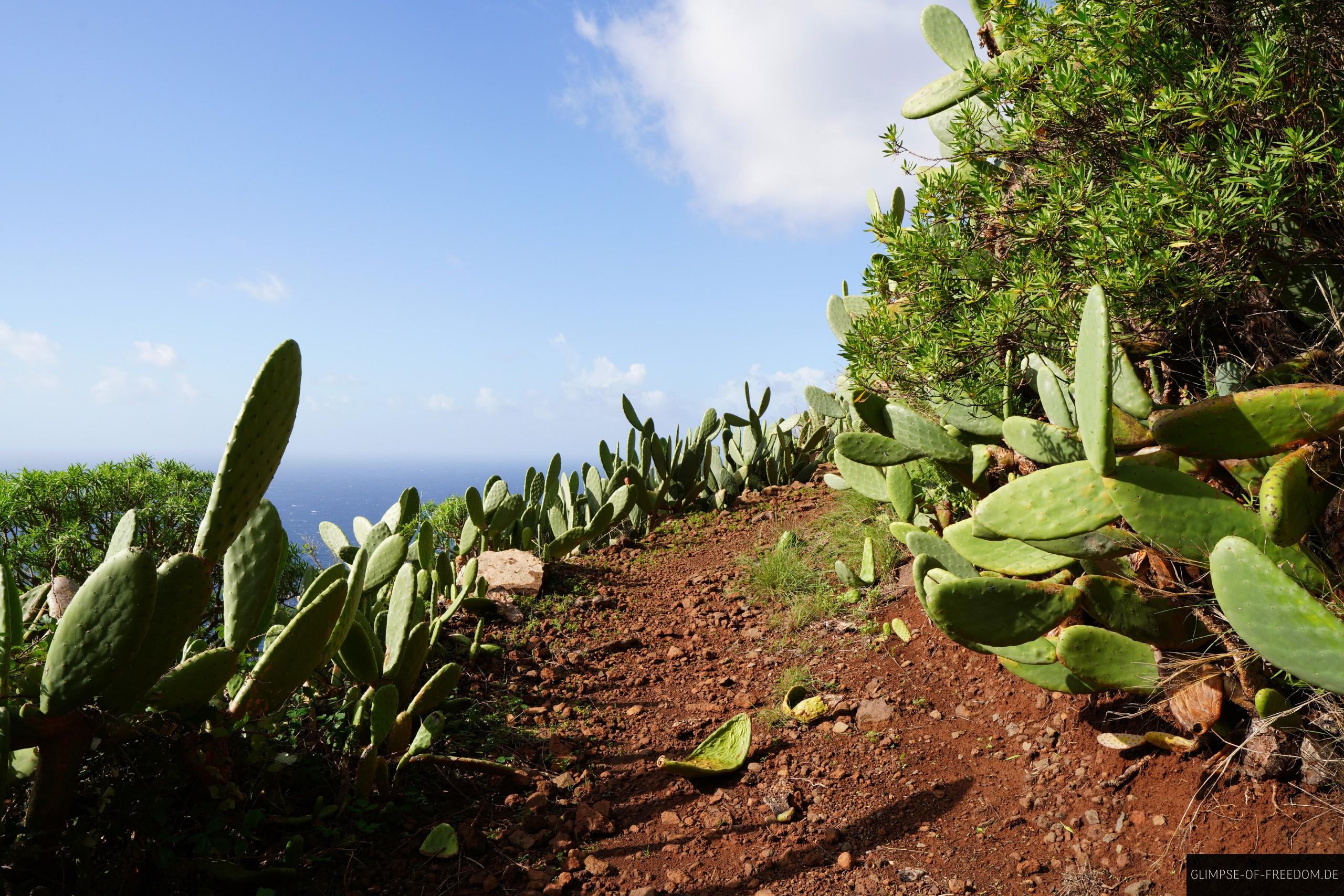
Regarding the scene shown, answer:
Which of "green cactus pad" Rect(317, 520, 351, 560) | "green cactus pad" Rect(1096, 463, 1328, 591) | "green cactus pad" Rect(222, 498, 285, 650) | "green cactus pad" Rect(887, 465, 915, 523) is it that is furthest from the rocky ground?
"green cactus pad" Rect(317, 520, 351, 560)

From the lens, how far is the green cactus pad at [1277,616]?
5.14 feet

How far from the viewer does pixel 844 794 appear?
236cm

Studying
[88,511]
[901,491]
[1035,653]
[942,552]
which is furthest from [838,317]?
[88,511]

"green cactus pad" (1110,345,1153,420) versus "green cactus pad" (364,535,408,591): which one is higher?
"green cactus pad" (1110,345,1153,420)

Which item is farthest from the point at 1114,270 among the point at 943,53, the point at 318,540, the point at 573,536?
the point at 318,540

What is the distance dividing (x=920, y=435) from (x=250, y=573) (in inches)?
82.6

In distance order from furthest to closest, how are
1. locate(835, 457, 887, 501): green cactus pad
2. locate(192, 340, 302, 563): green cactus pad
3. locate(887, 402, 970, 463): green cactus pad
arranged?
locate(835, 457, 887, 501): green cactus pad → locate(887, 402, 970, 463): green cactus pad → locate(192, 340, 302, 563): green cactus pad

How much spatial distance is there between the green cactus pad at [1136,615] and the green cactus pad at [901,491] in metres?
1.14

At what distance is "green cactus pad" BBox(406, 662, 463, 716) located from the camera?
2432 mm

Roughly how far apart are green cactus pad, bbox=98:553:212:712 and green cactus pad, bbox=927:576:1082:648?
5.89 ft

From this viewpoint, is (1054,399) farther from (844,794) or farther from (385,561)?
(385,561)

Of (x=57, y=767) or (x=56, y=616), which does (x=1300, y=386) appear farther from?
(x=56, y=616)

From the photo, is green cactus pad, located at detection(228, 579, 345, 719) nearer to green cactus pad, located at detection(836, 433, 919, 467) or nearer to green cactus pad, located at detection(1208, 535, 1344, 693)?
green cactus pad, located at detection(836, 433, 919, 467)

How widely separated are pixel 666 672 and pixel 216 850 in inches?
75.3
